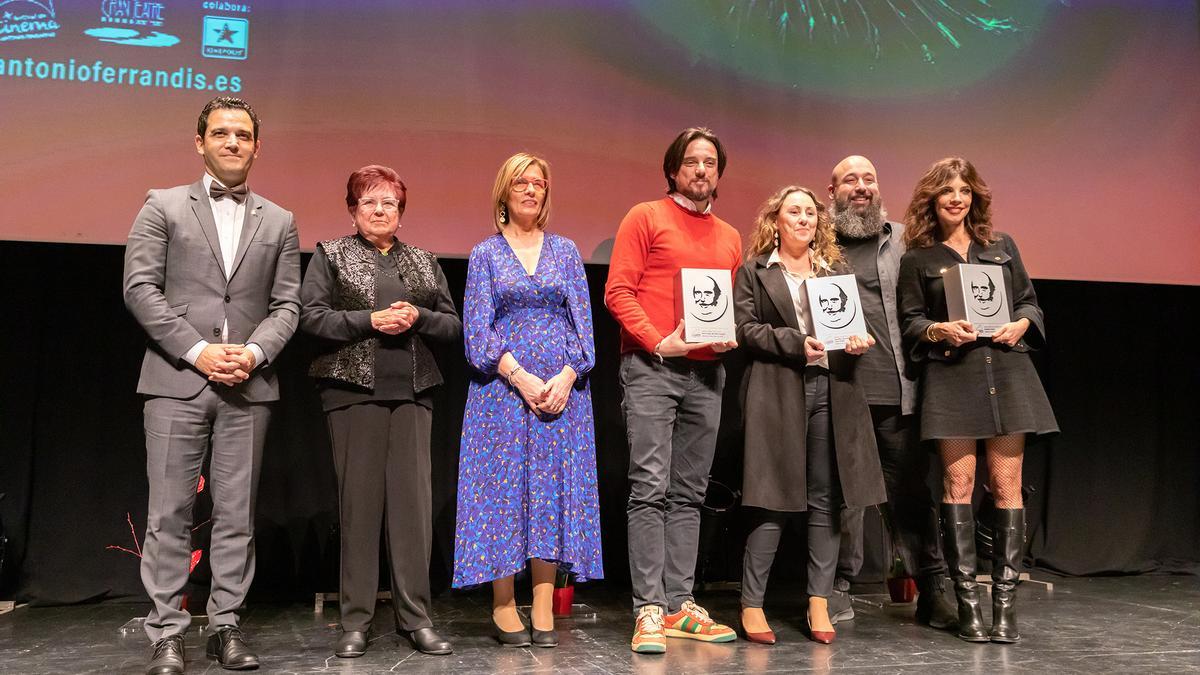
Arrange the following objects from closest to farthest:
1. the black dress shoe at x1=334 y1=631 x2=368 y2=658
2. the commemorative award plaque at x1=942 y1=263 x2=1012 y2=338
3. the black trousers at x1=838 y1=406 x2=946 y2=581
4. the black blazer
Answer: the black dress shoe at x1=334 y1=631 x2=368 y2=658
the commemorative award plaque at x1=942 y1=263 x2=1012 y2=338
the black blazer
the black trousers at x1=838 y1=406 x2=946 y2=581

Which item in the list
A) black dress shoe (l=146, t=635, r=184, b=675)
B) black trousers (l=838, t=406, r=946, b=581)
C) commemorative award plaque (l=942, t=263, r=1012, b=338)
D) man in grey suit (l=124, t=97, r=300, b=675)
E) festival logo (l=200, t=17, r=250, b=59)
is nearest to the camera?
black dress shoe (l=146, t=635, r=184, b=675)

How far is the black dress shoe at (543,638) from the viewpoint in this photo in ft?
9.84

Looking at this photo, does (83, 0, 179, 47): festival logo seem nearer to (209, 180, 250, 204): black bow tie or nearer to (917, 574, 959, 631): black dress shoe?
(209, 180, 250, 204): black bow tie

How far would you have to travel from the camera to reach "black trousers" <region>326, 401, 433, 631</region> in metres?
2.90

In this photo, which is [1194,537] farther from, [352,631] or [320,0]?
[320,0]

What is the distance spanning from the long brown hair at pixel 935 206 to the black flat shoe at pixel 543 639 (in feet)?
6.12

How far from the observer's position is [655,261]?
3201 mm

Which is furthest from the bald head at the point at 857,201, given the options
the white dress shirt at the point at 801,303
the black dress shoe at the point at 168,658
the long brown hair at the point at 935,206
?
the black dress shoe at the point at 168,658

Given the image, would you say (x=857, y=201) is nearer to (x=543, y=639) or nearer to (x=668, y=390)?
(x=668, y=390)

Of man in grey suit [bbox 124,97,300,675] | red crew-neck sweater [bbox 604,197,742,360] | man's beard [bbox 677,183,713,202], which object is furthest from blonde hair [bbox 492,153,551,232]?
man in grey suit [bbox 124,97,300,675]

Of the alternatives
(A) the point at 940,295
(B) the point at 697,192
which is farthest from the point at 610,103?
(A) the point at 940,295

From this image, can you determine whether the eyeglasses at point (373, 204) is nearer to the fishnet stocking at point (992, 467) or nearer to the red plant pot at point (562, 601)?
the red plant pot at point (562, 601)

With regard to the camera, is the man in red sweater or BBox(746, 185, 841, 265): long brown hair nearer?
the man in red sweater

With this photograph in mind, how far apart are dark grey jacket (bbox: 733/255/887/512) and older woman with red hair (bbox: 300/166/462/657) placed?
3.34ft
